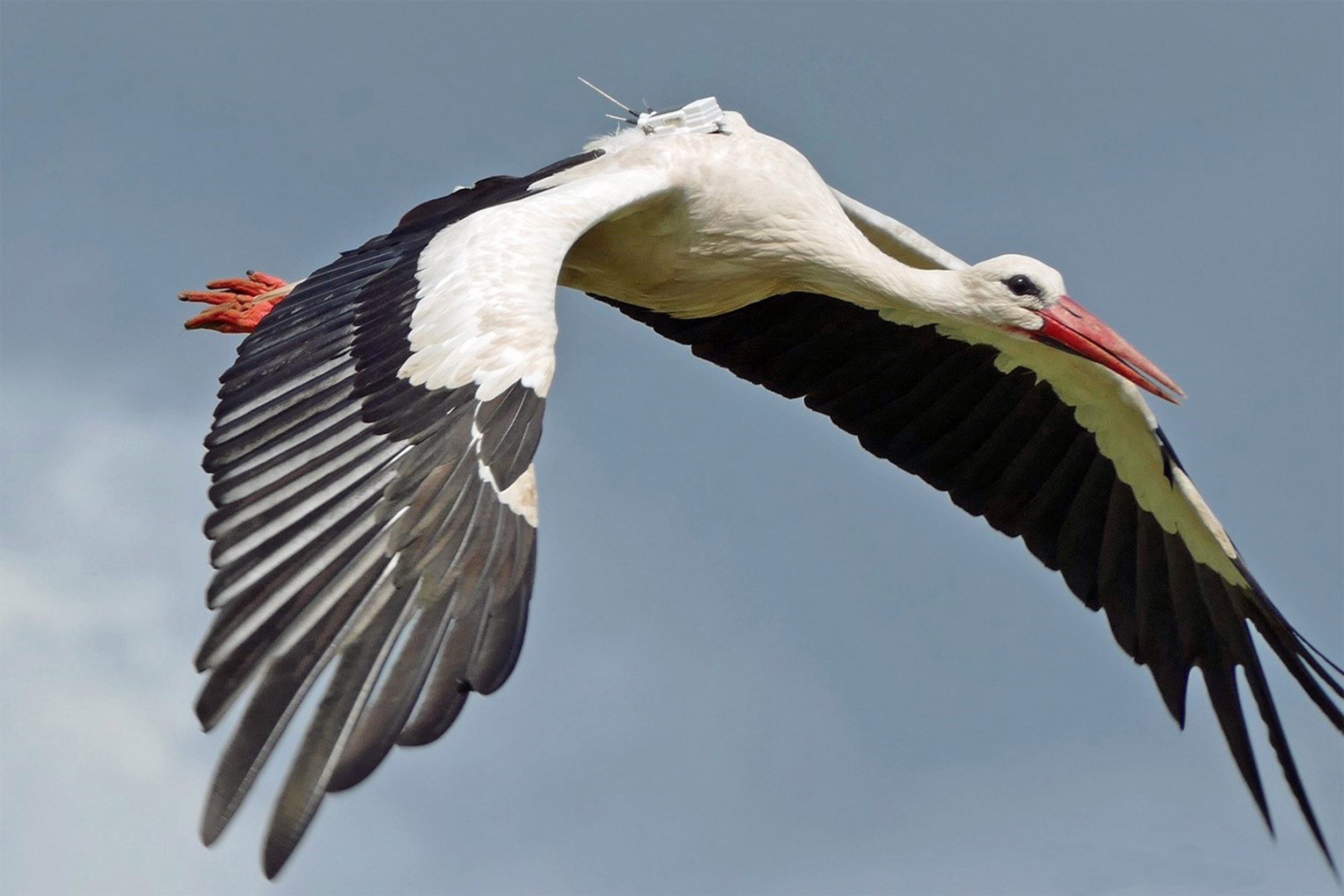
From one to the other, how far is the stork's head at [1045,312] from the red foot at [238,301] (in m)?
3.41

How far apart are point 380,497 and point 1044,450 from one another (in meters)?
4.25

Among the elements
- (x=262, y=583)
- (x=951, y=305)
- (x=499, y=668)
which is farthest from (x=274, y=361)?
Result: (x=951, y=305)

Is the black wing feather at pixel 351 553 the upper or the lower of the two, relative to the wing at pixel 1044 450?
lower

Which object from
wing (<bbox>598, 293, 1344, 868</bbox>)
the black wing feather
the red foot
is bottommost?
the black wing feather

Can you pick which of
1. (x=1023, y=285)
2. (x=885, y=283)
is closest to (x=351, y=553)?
(x=885, y=283)

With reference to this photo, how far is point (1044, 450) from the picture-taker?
32.4ft

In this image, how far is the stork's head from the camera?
8828 mm

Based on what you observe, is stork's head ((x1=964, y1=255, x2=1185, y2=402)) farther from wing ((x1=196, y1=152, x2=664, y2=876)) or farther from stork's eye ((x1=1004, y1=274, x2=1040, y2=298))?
wing ((x1=196, y1=152, x2=664, y2=876))

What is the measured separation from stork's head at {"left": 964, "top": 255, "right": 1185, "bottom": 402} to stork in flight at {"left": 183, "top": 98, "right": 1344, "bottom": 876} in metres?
0.01

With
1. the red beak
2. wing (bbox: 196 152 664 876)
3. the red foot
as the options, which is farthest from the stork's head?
the red foot

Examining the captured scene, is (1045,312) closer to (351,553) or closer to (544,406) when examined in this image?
(544,406)

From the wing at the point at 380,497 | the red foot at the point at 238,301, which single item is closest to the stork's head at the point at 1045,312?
the wing at the point at 380,497

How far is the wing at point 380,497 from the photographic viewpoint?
19.9 ft

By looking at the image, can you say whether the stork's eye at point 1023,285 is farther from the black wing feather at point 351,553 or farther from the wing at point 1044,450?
the black wing feather at point 351,553
